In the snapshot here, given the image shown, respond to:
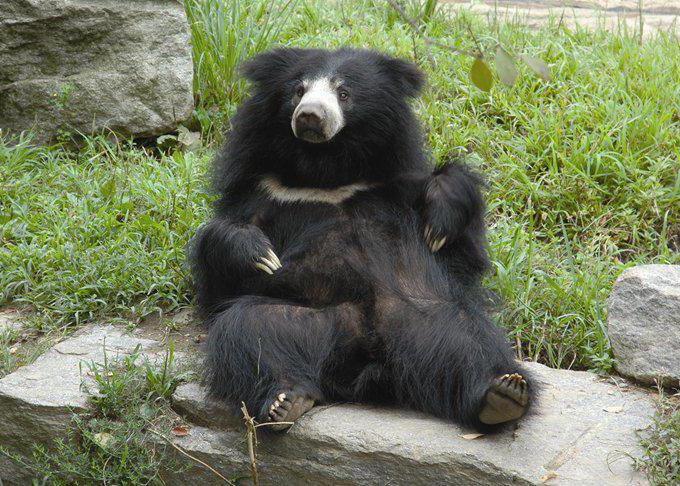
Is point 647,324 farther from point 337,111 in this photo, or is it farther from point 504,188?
point 504,188

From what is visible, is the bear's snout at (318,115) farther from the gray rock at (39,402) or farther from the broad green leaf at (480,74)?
the broad green leaf at (480,74)

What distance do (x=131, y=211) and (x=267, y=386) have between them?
223cm

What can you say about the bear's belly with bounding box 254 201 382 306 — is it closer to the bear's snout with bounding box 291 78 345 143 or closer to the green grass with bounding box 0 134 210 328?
the bear's snout with bounding box 291 78 345 143

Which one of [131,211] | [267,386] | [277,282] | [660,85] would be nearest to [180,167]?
[131,211]

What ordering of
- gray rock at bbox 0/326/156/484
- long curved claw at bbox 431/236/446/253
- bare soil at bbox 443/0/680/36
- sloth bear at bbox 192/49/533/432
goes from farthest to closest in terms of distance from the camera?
bare soil at bbox 443/0/680/36 < long curved claw at bbox 431/236/446/253 < gray rock at bbox 0/326/156/484 < sloth bear at bbox 192/49/533/432

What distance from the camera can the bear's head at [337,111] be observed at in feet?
13.2

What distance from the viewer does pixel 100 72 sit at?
625 cm

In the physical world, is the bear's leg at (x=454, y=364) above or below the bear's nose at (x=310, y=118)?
below

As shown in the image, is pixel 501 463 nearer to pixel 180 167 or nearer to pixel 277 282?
pixel 277 282

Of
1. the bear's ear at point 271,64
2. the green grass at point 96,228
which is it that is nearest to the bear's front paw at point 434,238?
the bear's ear at point 271,64

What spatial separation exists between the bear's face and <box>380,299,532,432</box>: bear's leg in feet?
2.61

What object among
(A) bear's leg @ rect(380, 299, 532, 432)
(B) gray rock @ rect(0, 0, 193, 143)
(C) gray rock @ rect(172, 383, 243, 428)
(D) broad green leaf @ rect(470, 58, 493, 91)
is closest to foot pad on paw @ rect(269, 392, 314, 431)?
(C) gray rock @ rect(172, 383, 243, 428)

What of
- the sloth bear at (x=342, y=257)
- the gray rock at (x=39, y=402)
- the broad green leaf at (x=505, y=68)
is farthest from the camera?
the gray rock at (x=39, y=402)

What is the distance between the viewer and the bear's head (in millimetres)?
4031
